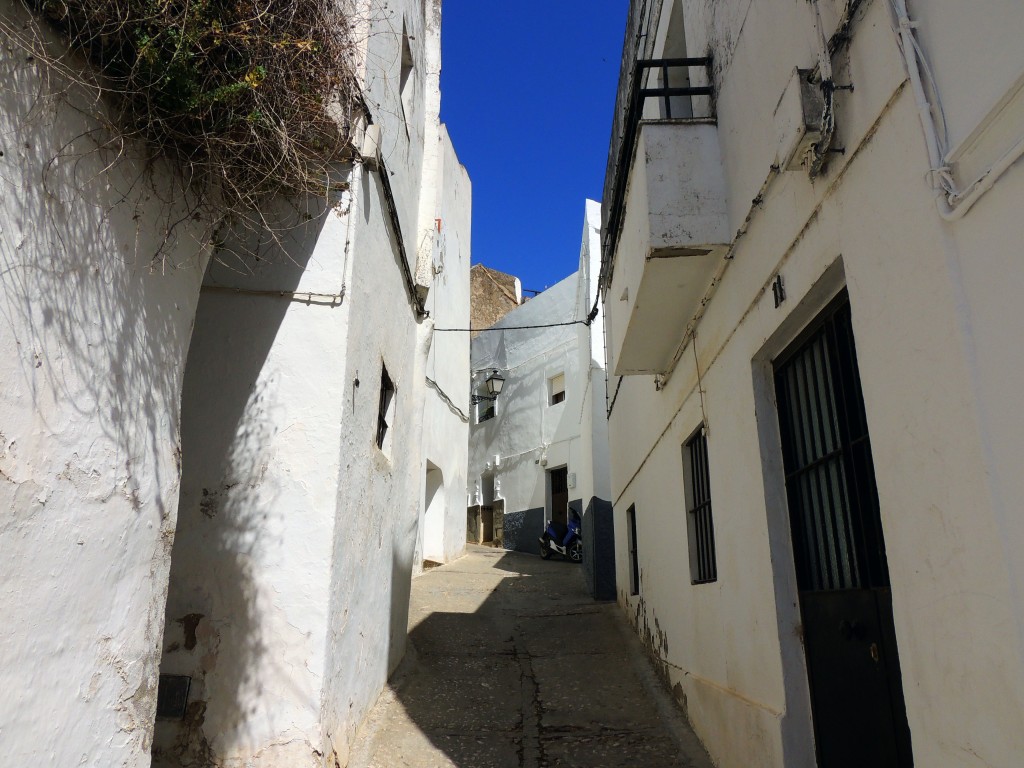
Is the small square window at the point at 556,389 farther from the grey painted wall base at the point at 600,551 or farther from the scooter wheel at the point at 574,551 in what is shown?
the grey painted wall base at the point at 600,551

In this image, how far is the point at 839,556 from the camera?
314cm

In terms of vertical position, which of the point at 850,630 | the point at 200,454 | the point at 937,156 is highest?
the point at 937,156

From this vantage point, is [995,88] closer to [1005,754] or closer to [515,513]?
[1005,754]

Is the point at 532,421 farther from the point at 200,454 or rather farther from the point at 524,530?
the point at 200,454

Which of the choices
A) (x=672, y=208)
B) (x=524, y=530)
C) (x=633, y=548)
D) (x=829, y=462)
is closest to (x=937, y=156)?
(x=829, y=462)

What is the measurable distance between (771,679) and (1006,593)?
76.9 inches

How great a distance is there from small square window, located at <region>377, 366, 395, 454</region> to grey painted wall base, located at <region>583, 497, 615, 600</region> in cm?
523

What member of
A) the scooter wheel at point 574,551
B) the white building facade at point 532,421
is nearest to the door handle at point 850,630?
the white building facade at point 532,421

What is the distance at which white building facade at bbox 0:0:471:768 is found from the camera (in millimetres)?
2230

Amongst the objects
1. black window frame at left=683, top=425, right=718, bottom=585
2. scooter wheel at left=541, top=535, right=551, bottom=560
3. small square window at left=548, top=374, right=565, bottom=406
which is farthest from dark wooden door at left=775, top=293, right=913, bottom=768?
small square window at left=548, top=374, right=565, bottom=406

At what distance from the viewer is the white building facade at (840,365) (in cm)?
188

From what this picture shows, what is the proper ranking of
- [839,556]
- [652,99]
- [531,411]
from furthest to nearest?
[531,411]
[652,99]
[839,556]

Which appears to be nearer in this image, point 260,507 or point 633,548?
point 260,507

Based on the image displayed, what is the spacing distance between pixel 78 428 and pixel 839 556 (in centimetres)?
291
